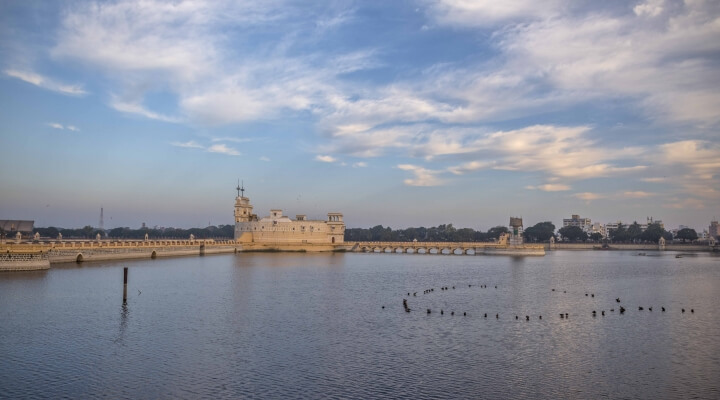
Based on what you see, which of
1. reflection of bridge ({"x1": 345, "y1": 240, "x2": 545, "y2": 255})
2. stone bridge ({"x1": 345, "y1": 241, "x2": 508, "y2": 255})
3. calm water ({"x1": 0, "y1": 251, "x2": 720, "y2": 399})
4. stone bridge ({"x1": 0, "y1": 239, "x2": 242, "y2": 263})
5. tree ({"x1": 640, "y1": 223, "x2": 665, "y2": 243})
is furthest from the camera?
tree ({"x1": 640, "y1": 223, "x2": 665, "y2": 243})

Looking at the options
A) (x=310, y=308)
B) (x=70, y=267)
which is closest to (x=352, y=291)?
(x=310, y=308)

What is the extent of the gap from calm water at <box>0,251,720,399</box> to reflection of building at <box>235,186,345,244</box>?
86901 millimetres

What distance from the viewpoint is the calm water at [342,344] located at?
19109 millimetres

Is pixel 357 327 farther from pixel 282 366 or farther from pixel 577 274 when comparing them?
pixel 577 274

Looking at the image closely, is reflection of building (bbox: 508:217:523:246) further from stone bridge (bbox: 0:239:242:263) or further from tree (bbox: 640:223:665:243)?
tree (bbox: 640:223:665:243)

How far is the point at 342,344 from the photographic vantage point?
2553 cm

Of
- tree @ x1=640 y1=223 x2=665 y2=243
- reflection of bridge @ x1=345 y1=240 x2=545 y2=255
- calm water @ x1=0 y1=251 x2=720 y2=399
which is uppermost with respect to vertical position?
tree @ x1=640 y1=223 x2=665 y2=243

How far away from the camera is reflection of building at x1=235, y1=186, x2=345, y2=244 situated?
5271 inches

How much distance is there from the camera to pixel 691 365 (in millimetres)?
22266

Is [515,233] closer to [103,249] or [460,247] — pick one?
[460,247]

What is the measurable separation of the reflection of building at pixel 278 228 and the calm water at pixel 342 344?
285 ft

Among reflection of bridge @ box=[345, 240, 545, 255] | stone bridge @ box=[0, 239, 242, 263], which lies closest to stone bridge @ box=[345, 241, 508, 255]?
reflection of bridge @ box=[345, 240, 545, 255]

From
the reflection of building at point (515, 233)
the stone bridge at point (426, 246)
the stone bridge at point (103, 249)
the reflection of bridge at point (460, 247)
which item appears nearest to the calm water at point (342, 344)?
the stone bridge at point (103, 249)

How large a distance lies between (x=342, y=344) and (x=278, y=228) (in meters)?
110
